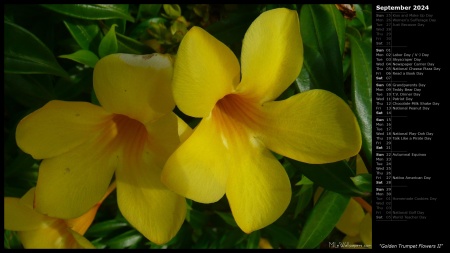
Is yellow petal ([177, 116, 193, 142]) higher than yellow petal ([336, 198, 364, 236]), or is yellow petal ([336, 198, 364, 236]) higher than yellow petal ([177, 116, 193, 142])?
yellow petal ([177, 116, 193, 142])

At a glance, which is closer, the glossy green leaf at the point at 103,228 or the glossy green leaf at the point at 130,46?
the glossy green leaf at the point at 130,46

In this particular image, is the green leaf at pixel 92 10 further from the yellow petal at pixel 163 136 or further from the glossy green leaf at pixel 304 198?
the glossy green leaf at pixel 304 198

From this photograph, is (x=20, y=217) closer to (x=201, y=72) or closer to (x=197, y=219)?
(x=197, y=219)

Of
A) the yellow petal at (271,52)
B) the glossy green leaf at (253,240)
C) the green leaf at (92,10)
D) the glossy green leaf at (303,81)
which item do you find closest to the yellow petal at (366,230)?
the glossy green leaf at (253,240)

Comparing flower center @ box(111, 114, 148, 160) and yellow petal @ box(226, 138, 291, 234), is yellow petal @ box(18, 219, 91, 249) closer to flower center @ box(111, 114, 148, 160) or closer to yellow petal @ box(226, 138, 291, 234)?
flower center @ box(111, 114, 148, 160)

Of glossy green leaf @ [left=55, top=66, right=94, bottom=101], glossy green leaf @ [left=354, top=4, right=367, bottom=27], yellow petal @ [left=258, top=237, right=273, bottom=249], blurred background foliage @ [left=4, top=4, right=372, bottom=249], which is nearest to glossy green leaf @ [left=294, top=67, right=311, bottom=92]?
blurred background foliage @ [left=4, top=4, right=372, bottom=249]
